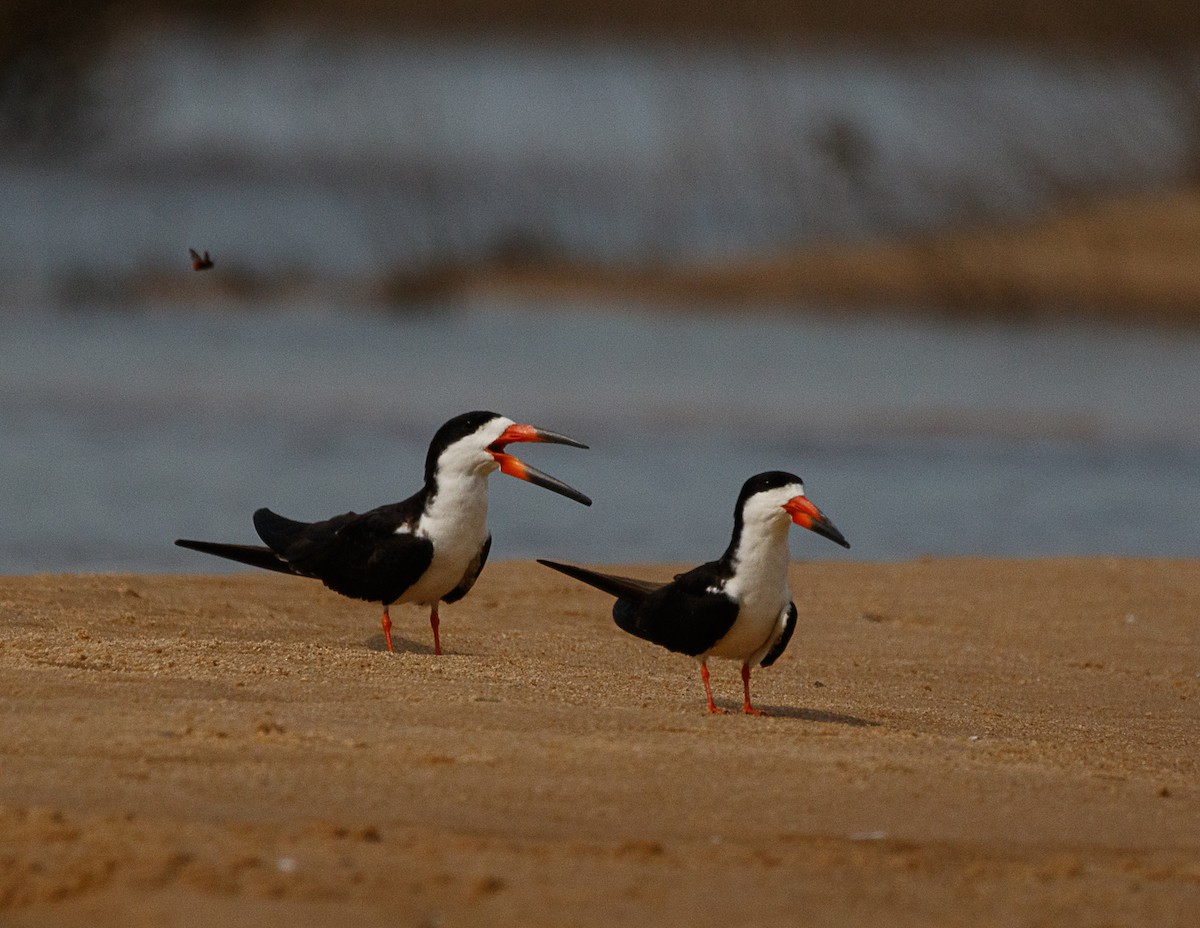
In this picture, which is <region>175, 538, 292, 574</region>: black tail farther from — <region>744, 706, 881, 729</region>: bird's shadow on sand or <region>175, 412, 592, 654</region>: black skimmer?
<region>744, 706, 881, 729</region>: bird's shadow on sand

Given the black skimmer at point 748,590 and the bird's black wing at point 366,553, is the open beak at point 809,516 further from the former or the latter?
the bird's black wing at point 366,553

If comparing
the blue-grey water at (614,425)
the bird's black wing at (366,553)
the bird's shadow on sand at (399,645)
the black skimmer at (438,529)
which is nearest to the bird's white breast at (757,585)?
the black skimmer at (438,529)

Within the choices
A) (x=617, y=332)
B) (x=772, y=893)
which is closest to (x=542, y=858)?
(x=772, y=893)

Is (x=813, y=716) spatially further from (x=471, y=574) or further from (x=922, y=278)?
(x=922, y=278)

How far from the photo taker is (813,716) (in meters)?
5.74

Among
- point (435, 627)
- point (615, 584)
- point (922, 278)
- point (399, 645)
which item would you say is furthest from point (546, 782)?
point (922, 278)

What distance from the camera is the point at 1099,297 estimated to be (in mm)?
21719

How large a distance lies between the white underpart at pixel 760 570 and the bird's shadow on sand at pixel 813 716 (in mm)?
262

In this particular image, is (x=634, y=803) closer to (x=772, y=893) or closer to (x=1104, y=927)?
(x=772, y=893)

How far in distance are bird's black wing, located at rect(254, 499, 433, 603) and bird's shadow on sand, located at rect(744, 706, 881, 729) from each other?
1.16 meters

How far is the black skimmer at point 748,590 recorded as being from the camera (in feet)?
18.0

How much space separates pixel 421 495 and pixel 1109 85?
20739 mm

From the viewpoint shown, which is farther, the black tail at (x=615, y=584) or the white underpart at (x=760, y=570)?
the black tail at (x=615, y=584)

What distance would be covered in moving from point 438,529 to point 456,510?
83mm
